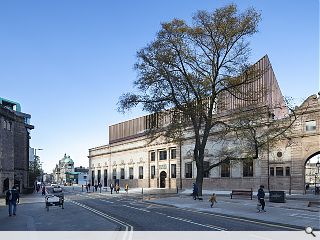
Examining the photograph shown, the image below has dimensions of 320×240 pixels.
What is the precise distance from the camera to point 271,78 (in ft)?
232

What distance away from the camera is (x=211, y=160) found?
66188mm

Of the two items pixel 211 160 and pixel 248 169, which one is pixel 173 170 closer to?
pixel 211 160

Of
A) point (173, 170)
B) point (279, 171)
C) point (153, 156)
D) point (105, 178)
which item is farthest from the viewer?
point (105, 178)

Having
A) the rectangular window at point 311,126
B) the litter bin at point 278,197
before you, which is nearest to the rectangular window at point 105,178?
the rectangular window at point 311,126

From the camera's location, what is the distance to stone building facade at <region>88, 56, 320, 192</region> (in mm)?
50281

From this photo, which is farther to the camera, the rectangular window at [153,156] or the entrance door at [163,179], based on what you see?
the rectangular window at [153,156]

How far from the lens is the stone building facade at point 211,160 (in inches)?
1980

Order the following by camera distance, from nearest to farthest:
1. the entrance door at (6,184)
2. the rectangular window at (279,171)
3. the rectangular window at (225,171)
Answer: the entrance door at (6,184)
the rectangular window at (279,171)
the rectangular window at (225,171)

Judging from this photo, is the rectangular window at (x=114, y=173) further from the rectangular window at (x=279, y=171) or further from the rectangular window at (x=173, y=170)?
the rectangular window at (x=279, y=171)

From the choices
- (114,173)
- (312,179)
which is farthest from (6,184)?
(312,179)

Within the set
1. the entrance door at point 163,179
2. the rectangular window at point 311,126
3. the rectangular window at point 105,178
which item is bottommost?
the rectangular window at point 105,178
